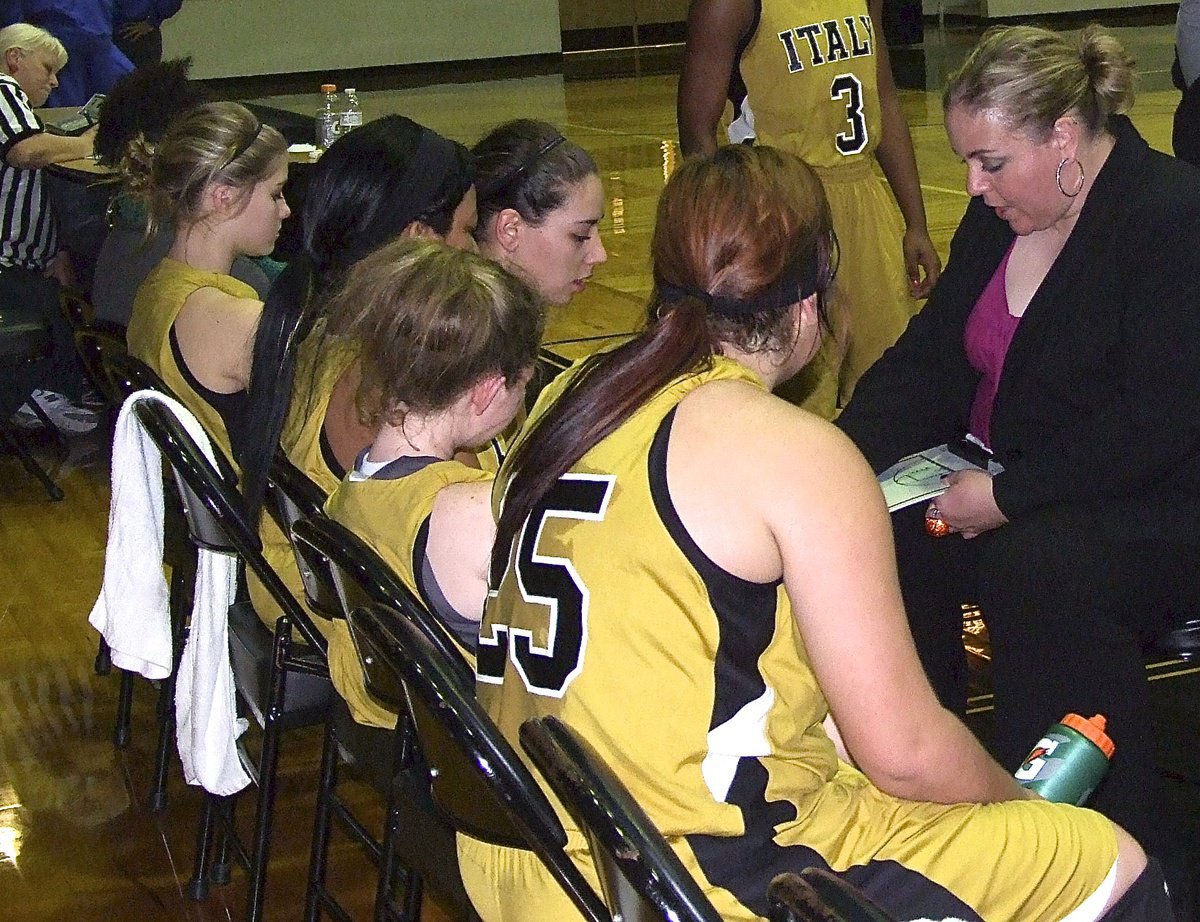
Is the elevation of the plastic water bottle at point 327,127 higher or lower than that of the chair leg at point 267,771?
higher

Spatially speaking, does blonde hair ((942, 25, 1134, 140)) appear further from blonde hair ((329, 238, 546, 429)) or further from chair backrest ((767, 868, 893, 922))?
chair backrest ((767, 868, 893, 922))

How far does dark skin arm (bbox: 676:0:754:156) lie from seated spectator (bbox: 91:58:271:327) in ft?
3.22

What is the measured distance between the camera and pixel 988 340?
8.10 feet

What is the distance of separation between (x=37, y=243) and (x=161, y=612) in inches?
123

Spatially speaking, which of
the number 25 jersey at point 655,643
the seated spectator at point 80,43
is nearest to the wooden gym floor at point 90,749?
the number 25 jersey at point 655,643

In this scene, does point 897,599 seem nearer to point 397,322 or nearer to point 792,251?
point 792,251

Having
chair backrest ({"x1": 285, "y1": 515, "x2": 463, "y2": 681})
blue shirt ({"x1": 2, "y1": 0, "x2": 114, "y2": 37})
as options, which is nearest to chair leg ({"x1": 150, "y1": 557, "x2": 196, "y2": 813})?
chair backrest ({"x1": 285, "y1": 515, "x2": 463, "y2": 681})

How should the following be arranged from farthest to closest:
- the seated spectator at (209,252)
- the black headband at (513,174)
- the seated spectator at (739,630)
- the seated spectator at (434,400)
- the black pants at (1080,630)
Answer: the black headband at (513,174) < the seated spectator at (209,252) < the black pants at (1080,630) < the seated spectator at (434,400) < the seated spectator at (739,630)

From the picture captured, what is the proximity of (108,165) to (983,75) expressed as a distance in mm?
2413

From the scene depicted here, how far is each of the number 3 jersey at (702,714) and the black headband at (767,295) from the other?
6 centimetres

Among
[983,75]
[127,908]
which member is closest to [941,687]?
[983,75]

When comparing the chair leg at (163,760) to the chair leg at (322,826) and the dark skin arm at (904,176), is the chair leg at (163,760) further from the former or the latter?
the dark skin arm at (904,176)

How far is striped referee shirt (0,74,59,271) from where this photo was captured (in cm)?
490

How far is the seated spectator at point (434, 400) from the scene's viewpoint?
5.61ft
